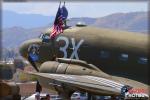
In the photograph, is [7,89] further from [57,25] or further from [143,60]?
[57,25]

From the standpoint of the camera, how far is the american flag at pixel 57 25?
22.2 m

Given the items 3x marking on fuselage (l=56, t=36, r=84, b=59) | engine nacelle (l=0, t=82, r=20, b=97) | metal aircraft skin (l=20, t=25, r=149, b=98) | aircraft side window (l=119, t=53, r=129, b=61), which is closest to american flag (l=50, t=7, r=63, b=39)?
metal aircraft skin (l=20, t=25, r=149, b=98)

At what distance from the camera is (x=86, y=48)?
20.9 meters

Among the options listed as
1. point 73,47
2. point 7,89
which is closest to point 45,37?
point 73,47

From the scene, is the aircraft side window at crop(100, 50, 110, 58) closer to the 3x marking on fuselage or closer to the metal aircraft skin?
the metal aircraft skin

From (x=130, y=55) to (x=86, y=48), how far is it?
2.35m

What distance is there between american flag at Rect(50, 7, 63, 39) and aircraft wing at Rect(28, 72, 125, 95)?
15.0 ft

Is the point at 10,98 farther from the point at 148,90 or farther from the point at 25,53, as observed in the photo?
the point at 25,53

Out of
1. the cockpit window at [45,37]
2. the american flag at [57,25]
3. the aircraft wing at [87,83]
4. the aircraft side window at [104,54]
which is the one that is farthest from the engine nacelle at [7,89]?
the cockpit window at [45,37]

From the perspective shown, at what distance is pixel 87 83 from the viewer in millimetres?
17406

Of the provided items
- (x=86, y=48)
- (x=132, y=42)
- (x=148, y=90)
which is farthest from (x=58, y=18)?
(x=148, y=90)

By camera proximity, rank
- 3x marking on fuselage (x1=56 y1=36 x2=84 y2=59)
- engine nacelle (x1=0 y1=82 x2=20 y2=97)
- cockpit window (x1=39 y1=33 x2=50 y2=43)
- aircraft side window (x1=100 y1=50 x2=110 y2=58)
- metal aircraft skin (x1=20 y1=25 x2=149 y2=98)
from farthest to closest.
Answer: cockpit window (x1=39 y1=33 x2=50 y2=43), 3x marking on fuselage (x1=56 y1=36 x2=84 y2=59), aircraft side window (x1=100 y1=50 x2=110 y2=58), metal aircraft skin (x1=20 y1=25 x2=149 y2=98), engine nacelle (x1=0 y1=82 x2=20 y2=97)

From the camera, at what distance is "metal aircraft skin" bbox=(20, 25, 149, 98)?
17516mm

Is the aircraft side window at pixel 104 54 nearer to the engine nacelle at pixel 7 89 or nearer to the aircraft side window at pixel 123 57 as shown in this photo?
the aircraft side window at pixel 123 57
